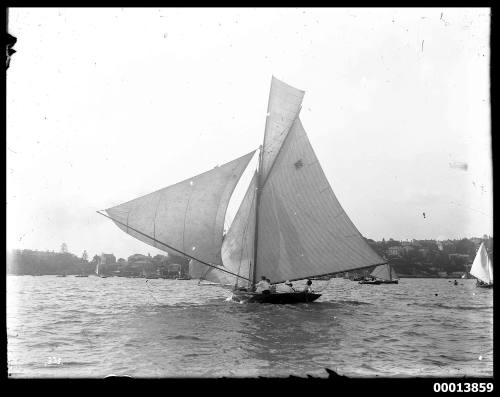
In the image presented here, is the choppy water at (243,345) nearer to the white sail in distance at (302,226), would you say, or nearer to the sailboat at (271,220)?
the sailboat at (271,220)

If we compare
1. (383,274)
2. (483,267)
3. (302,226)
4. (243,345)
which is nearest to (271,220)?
(302,226)

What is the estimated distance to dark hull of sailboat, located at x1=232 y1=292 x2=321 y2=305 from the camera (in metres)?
27.9

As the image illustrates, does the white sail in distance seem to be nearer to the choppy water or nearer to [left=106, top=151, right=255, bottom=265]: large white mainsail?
[left=106, top=151, right=255, bottom=265]: large white mainsail

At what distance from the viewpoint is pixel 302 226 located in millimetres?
28719

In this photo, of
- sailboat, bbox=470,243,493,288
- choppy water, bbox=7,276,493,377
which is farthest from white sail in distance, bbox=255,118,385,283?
sailboat, bbox=470,243,493,288

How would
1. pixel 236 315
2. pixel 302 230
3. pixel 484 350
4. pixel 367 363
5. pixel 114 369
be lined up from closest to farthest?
1. pixel 114 369
2. pixel 367 363
3. pixel 484 350
4. pixel 236 315
5. pixel 302 230

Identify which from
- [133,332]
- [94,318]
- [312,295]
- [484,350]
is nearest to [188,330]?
[133,332]

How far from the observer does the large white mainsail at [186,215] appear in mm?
25719
